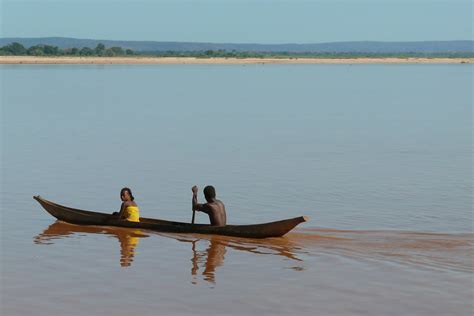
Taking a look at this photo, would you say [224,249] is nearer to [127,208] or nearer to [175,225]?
[175,225]

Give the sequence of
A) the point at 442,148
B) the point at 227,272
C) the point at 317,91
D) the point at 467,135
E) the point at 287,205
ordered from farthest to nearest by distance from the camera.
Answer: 1. the point at 317,91
2. the point at 467,135
3. the point at 442,148
4. the point at 287,205
5. the point at 227,272

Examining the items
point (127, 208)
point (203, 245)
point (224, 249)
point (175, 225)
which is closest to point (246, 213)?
point (175, 225)

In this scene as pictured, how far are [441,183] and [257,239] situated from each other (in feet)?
27.5

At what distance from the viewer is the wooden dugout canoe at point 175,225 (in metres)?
16.0

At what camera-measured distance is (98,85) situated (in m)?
75.4

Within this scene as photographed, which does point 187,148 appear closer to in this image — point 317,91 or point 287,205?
point 287,205

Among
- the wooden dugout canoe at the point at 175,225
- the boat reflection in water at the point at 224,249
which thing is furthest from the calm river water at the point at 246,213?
the wooden dugout canoe at the point at 175,225

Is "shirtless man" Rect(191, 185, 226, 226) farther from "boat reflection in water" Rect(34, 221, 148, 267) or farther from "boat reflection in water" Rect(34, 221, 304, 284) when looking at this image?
"boat reflection in water" Rect(34, 221, 148, 267)

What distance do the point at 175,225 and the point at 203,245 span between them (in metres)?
0.92

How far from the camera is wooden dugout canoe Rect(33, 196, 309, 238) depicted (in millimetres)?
16016

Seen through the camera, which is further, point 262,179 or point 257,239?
point 262,179

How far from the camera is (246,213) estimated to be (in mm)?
19641

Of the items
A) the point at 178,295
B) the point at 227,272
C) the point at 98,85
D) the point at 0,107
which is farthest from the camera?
the point at 98,85

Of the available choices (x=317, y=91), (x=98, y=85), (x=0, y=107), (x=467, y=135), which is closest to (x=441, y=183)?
(x=467, y=135)
